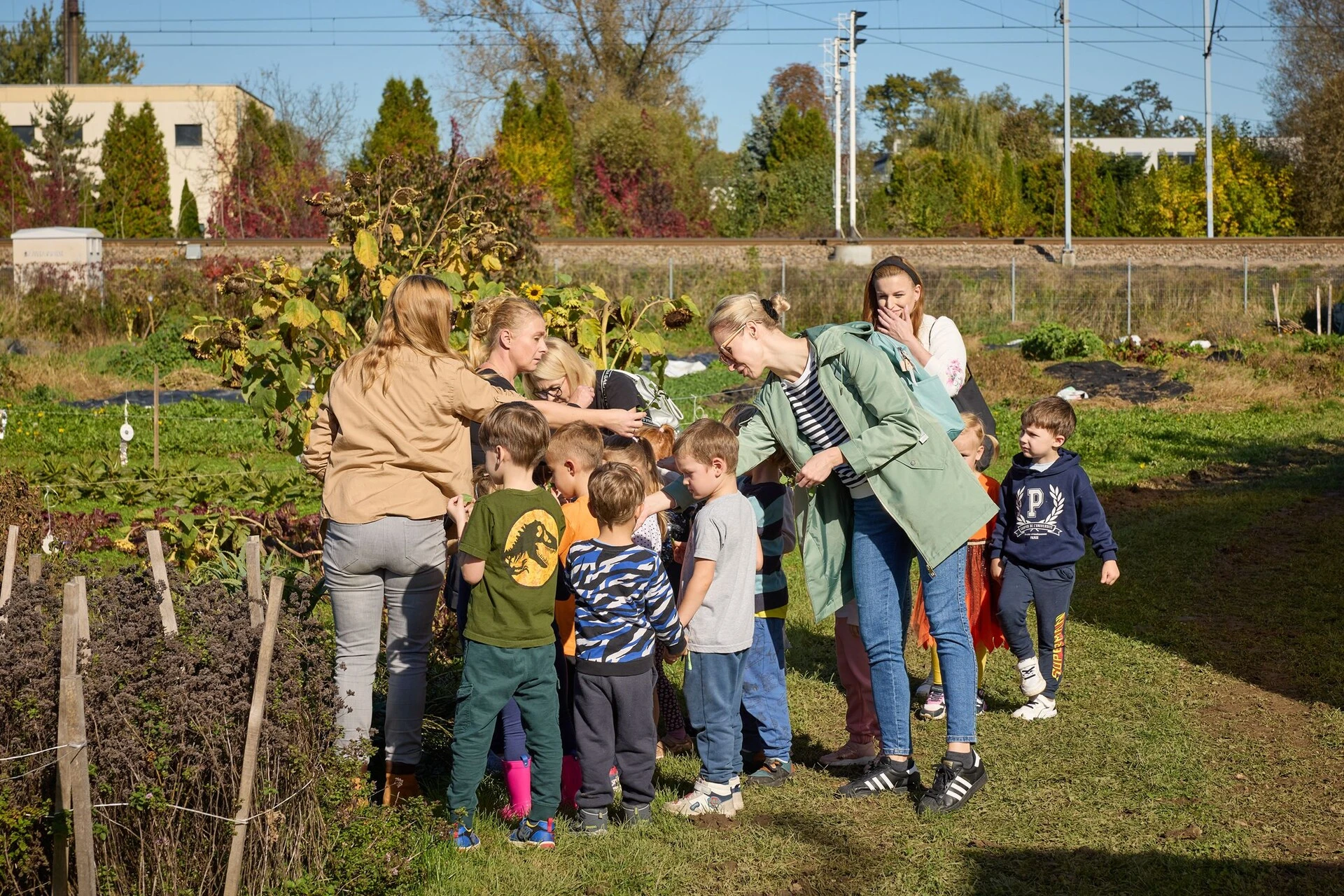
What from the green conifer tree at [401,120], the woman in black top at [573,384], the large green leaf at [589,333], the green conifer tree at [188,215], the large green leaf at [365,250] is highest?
the green conifer tree at [401,120]

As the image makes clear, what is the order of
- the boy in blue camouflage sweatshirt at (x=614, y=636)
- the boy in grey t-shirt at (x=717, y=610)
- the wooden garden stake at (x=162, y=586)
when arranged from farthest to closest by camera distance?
the boy in grey t-shirt at (x=717, y=610), the boy in blue camouflage sweatshirt at (x=614, y=636), the wooden garden stake at (x=162, y=586)

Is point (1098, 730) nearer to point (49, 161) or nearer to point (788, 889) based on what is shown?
point (788, 889)

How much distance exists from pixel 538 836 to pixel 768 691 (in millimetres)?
1080

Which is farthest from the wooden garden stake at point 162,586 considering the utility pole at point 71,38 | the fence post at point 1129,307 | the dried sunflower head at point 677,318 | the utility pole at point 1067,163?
the utility pole at point 71,38

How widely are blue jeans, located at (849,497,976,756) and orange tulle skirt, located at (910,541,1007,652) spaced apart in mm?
1081

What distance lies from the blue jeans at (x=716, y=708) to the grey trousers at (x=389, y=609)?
902mm

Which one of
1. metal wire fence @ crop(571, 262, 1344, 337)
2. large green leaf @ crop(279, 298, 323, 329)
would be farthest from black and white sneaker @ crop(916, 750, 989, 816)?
metal wire fence @ crop(571, 262, 1344, 337)

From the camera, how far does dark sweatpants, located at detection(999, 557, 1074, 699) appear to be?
5.29 meters

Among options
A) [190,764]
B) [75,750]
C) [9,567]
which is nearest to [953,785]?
[190,764]

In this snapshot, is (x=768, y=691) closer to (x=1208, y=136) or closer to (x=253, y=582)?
(x=253, y=582)

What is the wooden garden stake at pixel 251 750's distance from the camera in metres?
3.20

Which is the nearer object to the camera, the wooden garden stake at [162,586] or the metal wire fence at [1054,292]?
the wooden garden stake at [162,586]

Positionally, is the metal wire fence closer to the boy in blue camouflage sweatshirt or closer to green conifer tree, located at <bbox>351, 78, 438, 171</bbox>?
green conifer tree, located at <bbox>351, 78, 438, 171</bbox>

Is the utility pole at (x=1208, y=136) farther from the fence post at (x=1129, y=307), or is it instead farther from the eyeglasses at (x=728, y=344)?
the eyeglasses at (x=728, y=344)
